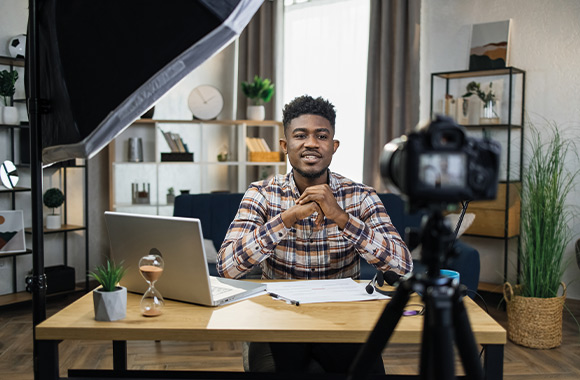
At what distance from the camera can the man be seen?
1.73 metres

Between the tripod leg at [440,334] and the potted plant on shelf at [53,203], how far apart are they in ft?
11.9

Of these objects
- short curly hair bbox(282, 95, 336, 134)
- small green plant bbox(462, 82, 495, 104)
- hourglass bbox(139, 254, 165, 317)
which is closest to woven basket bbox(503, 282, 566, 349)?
small green plant bbox(462, 82, 495, 104)

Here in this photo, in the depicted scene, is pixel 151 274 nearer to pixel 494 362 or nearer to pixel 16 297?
pixel 494 362

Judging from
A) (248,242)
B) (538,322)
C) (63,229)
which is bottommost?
(538,322)

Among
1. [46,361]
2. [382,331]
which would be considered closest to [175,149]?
[46,361]

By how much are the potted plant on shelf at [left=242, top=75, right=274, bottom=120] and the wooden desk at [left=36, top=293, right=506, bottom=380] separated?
11.7 feet

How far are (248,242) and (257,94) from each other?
10.3 ft

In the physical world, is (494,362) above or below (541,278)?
above

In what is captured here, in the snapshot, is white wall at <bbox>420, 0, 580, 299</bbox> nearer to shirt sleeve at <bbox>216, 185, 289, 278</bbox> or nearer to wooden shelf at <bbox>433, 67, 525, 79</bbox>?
wooden shelf at <bbox>433, 67, 525, 79</bbox>

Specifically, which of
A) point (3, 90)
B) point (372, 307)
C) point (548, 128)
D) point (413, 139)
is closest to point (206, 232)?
point (3, 90)

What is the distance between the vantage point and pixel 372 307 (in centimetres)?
135

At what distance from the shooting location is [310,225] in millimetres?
1885

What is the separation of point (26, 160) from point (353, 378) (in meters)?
3.62

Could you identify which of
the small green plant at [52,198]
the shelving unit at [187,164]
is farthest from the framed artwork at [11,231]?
the shelving unit at [187,164]
